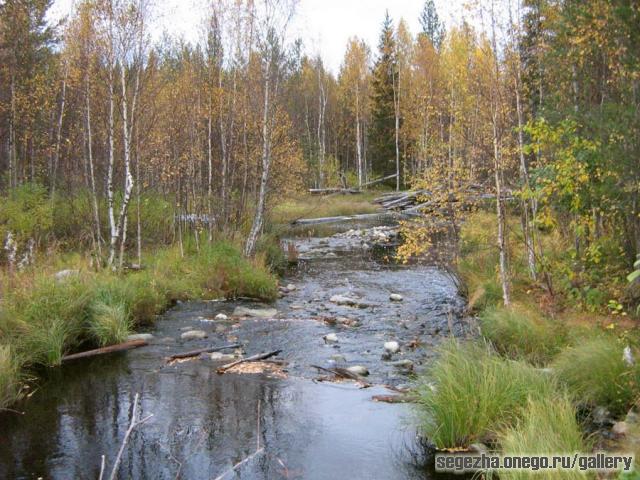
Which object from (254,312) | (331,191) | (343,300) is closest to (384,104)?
(331,191)

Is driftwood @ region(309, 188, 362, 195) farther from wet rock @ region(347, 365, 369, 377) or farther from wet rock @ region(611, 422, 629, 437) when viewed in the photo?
wet rock @ region(611, 422, 629, 437)

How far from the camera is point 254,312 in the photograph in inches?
475

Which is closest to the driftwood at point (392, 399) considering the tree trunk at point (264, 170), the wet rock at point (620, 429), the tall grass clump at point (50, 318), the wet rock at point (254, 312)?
the wet rock at point (620, 429)

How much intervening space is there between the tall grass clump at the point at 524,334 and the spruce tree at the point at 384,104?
34806mm

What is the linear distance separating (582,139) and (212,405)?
6334 millimetres

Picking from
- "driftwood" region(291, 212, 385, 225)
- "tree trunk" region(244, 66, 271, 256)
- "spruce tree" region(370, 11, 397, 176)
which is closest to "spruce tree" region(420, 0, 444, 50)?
"spruce tree" region(370, 11, 397, 176)

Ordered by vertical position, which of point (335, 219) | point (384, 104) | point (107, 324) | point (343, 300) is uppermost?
point (384, 104)

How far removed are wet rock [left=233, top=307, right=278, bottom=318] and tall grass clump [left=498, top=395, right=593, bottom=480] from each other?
710cm

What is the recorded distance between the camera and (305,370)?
8586 mm

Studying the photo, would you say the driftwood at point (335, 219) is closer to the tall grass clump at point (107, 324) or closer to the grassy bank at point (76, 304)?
the grassy bank at point (76, 304)

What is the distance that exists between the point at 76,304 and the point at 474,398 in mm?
6771

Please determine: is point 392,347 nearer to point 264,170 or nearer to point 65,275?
point 65,275

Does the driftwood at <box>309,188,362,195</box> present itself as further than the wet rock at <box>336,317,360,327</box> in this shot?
Yes

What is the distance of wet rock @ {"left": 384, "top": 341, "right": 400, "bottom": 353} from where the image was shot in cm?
937
